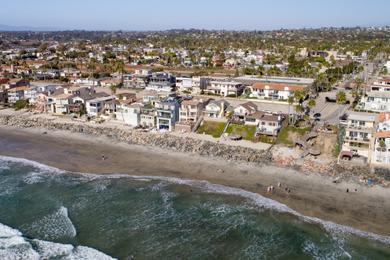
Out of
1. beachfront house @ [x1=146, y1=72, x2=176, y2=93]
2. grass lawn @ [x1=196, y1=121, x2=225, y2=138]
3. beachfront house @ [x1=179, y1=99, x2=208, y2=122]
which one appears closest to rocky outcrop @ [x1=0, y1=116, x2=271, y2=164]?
grass lawn @ [x1=196, y1=121, x2=225, y2=138]

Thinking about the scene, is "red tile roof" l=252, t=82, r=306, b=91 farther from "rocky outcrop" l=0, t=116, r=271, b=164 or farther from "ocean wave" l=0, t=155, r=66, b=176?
"ocean wave" l=0, t=155, r=66, b=176

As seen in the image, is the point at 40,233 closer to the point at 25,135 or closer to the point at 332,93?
the point at 25,135

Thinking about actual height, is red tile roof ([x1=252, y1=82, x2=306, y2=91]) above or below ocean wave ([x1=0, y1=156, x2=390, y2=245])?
above

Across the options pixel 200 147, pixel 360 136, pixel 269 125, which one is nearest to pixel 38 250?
pixel 200 147

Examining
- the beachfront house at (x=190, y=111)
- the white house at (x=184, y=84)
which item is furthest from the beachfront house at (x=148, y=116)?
the white house at (x=184, y=84)

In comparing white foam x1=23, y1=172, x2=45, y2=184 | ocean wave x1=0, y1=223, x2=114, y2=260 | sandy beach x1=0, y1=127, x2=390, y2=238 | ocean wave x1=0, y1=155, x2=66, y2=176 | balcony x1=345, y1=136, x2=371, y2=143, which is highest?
balcony x1=345, y1=136, x2=371, y2=143

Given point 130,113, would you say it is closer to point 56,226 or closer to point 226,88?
point 226,88
